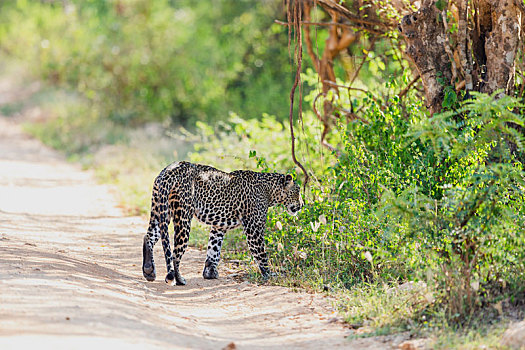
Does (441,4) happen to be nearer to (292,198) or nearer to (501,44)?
(501,44)

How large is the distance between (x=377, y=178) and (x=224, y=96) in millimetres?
13333

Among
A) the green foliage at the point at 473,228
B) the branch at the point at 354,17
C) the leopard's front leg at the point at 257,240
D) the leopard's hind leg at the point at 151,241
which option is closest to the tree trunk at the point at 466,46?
the branch at the point at 354,17

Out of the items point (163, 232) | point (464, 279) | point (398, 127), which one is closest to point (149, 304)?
point (163, 232)

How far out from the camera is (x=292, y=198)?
810 cm

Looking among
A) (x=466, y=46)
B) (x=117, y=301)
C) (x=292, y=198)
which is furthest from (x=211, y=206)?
(x=466, y=46)

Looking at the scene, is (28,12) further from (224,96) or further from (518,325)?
(518,325)

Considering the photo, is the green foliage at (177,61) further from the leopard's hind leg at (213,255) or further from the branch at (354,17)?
the leopard's hind leg at (213,255)

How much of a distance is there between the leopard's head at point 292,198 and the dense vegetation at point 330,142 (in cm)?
17

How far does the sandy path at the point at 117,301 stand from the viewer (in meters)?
4.79

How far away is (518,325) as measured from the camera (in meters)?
4.90

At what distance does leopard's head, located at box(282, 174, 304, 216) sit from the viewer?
8.05m

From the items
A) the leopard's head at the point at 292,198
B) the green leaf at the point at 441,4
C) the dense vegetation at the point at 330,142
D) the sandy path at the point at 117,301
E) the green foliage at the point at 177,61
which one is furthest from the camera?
the green foliage at the point at 177,61

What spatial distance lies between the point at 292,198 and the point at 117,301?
2973 millimetres

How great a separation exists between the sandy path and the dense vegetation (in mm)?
524
